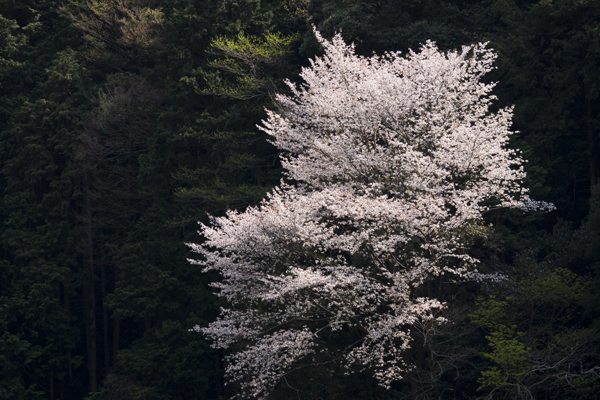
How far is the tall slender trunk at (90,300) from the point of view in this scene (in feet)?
68.7

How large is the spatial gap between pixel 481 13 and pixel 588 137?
376 cm

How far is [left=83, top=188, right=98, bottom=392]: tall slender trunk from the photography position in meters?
21.0

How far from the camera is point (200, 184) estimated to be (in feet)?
60.2

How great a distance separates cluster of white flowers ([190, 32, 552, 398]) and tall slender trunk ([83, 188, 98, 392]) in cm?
925

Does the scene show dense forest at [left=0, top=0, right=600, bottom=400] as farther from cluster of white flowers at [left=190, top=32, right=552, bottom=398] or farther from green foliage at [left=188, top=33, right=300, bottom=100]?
cluster of white flowers at [left=190, top=32, right=552, bottom=398]

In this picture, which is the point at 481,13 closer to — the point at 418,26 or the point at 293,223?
the point at 418,26

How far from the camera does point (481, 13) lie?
16594mm

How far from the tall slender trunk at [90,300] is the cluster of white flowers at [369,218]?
925 centimetres

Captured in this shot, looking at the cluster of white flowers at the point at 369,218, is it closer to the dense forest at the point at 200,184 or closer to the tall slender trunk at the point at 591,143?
the dense forest at the point at 200,184

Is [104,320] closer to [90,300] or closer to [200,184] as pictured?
[90,300]

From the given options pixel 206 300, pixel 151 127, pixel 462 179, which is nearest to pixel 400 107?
pixel 462 179

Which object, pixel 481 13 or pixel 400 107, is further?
pixel 481 13

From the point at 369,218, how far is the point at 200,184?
7911mm

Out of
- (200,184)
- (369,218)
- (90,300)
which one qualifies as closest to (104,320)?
(90,300)
